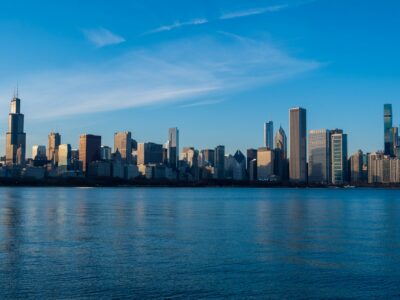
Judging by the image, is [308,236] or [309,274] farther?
[308,236]

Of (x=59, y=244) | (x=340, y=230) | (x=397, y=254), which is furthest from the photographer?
(x=340, y=230)

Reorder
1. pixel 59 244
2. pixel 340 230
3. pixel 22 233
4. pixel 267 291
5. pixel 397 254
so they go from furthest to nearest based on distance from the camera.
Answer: pixel 340 230, pixel 22 233, pixel 59 244, pixel 397 254, pixel 267 291

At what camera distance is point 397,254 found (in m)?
48.7

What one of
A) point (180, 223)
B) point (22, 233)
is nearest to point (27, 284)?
point (22, 233)

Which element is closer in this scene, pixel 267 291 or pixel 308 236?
pixel 267 291

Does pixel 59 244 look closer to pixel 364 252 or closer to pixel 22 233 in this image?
Result: pixel 22 233

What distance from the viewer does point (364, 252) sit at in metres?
49.5

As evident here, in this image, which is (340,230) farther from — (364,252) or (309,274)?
(309,274)

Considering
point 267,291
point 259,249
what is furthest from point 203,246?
point 267,291

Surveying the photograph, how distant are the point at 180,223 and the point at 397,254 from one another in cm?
3524

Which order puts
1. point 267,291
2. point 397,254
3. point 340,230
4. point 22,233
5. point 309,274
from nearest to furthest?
point 267,291 < point 309,274 < point 397,254 < point 22,233 < point 340,230

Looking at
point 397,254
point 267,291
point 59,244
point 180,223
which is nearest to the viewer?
point 267,291

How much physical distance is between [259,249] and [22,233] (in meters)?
28.9

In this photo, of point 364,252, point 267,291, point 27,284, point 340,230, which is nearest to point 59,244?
point 27,284
